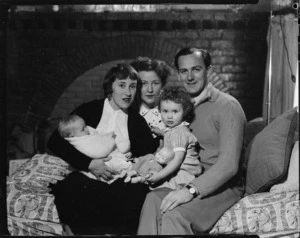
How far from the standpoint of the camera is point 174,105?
3.13 metres

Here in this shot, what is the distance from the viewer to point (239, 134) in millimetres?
3045

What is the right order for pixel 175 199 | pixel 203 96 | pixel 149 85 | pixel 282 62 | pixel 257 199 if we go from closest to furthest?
1. pixel 175 199
2. pixel 257 199
3. pixel 203 96
4. pixel 149 85
5. pixel 282 62

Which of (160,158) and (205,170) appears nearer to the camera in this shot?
(160,158)

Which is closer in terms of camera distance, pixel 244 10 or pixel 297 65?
pixel 297 65

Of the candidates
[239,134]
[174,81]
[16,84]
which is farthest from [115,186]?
[16,84]

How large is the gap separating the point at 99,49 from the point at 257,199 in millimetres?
3622

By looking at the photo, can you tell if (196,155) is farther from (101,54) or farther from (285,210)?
(101,54)

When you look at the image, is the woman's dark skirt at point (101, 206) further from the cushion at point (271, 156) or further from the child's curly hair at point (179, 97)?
the cushion at point (271, 156)

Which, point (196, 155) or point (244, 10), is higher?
point (244, 10)

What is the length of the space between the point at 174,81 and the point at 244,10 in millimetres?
1208

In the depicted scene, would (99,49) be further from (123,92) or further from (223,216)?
(223,216)

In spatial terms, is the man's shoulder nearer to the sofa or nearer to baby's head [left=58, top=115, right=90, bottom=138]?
the sofa

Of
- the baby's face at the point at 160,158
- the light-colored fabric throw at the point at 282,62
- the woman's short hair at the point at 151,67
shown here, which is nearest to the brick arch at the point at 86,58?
the light-colored fabric throw at the point at 282,62

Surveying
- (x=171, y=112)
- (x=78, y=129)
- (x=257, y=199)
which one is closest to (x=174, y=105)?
(x=171, y=112)
